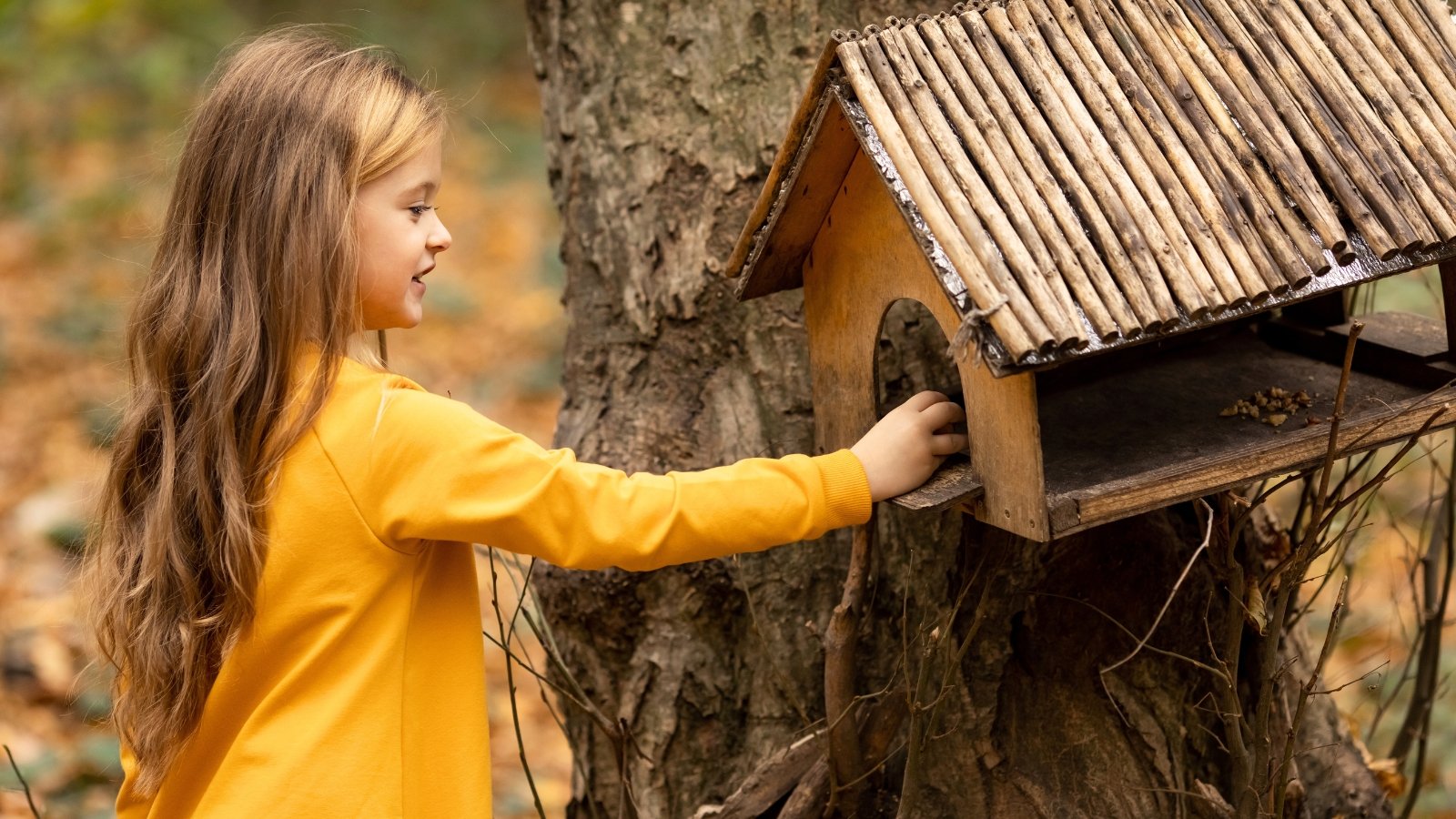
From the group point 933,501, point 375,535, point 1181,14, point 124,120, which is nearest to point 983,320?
point 933,501

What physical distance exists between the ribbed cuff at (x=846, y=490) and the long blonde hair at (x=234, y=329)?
0.73 metres

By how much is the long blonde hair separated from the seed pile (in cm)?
130

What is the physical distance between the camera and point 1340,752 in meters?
2.79

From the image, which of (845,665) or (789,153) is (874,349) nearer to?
(789,153)

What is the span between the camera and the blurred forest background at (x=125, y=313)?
13.2 ft

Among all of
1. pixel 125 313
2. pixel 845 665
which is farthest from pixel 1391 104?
pixel 125 313

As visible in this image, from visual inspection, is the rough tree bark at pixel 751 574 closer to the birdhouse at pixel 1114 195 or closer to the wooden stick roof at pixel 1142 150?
the birdhouse at pixel 1114 195

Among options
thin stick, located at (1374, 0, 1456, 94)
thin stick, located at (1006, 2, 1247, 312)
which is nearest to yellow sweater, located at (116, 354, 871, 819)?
thin stick, located at (1006, 2, 1247, 312)

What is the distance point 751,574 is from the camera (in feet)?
8.27

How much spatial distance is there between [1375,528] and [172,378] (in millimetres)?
5122

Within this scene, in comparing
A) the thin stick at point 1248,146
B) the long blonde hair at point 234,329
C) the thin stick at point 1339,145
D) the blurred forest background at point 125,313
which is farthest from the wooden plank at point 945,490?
the blurred forest background at point 125,313

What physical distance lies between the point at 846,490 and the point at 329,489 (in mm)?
729

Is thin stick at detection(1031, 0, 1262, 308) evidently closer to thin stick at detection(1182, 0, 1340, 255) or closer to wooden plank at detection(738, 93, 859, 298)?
thin stick at detection(1182, 0, 1340, 255)

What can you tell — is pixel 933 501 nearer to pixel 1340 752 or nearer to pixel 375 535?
pixel 375 535
